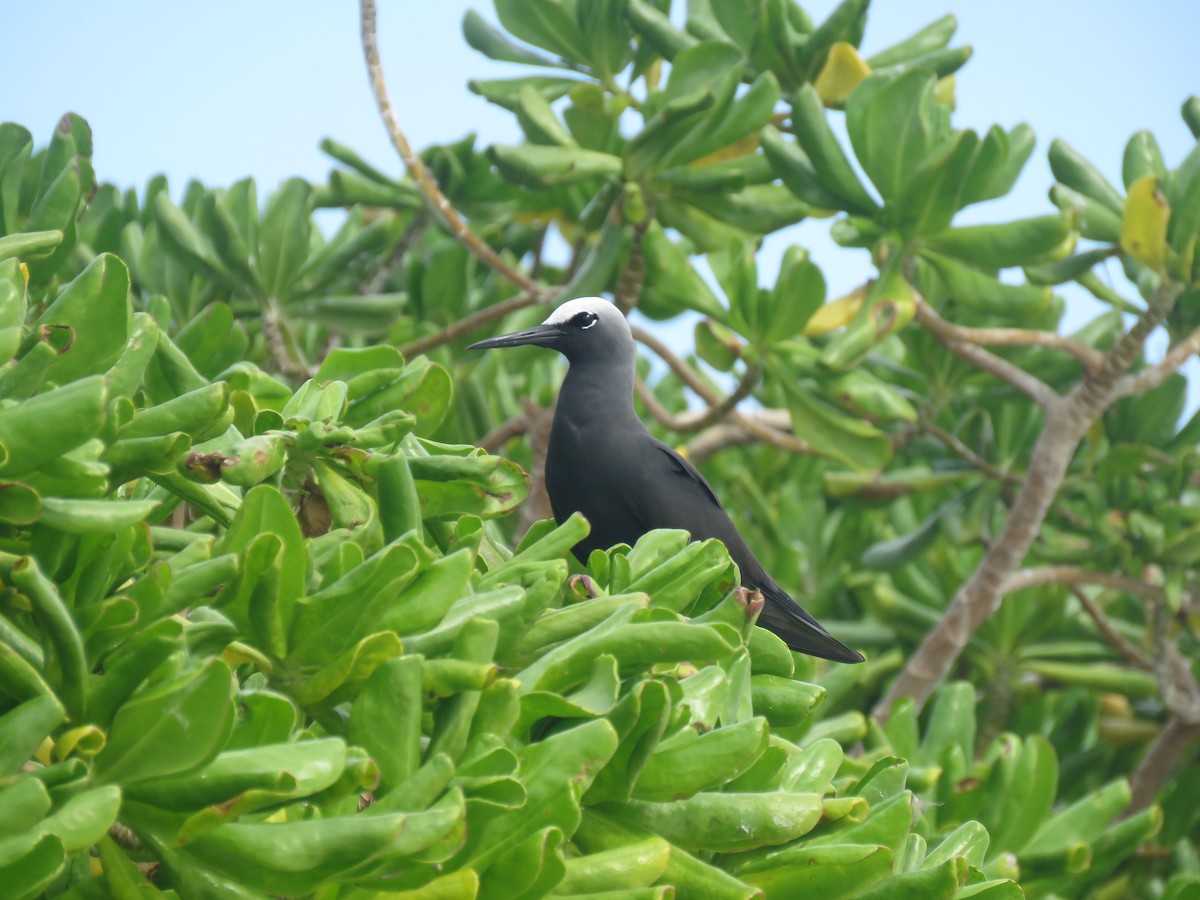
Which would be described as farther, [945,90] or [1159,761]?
[945,90]

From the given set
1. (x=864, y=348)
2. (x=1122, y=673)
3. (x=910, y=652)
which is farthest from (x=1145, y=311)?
(x=910, y=652)

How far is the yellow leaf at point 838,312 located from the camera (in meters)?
4.14

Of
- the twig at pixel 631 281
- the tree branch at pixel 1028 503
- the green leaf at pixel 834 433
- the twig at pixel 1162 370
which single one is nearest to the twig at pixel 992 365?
the tree branch at pixel 1028 503

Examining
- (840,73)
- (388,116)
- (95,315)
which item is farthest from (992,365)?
(95,315)

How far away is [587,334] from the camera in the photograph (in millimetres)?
3357

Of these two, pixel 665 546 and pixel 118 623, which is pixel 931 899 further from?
pixel 118 623

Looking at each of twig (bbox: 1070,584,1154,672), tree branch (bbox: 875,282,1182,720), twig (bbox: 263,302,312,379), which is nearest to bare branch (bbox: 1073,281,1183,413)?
tree branch (bbox: 875,282,1182,720)

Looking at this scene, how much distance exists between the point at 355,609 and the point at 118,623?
0.23 metres

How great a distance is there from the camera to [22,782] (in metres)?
1.12

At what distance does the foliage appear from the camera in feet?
4.23

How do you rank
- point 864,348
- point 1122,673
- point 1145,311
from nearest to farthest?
1. point 864,348
2. point 1145,311
3. point 1122,673

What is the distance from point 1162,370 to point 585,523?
3041 millimetres

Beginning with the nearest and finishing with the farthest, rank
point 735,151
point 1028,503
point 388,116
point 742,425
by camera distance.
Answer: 1. point 388,116
2. point 1028,503
3. point 735,151
4. point 742,425

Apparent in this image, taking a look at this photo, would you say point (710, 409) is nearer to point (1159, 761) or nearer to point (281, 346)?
point (281, 346)
